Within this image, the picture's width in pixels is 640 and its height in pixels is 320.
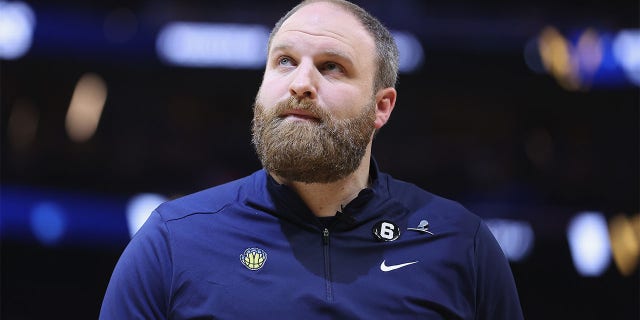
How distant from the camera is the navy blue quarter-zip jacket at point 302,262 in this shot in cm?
232

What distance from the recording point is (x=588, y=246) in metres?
7.29

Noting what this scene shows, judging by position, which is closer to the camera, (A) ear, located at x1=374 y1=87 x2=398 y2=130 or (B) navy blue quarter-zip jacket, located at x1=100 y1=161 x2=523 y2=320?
(B) navy blue quarter-zip jacket, located at x1=100 y1=161 x2=523 y2=320

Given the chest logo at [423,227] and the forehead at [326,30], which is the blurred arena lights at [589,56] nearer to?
the forehead at [326,30]

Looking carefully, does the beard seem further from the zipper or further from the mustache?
the zipper

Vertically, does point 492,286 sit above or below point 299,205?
below

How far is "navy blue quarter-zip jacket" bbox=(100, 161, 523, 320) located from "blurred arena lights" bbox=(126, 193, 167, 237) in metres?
4.67

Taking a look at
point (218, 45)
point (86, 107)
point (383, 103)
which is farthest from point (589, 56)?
point (383, 103)

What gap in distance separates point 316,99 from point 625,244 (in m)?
5.56

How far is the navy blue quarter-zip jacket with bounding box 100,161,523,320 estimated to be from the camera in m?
2.32

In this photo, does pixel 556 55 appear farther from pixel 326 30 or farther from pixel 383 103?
pixel 326 30

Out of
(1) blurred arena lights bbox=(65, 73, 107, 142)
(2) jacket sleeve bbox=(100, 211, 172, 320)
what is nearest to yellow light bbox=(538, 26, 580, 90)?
(1) blurred arena lights bbox=(65, 73, 107, 142)

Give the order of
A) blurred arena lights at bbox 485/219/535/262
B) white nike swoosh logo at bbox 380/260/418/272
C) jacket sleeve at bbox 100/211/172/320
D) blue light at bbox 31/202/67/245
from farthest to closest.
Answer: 1. blue light at bbox 31/202/67/245
2. blurred arena lights at bbox 485/219/535/262
3. white nike swoosh logo at bbox 380/260/418/272
4. jacket sleeve at bbox 100/211/172/320

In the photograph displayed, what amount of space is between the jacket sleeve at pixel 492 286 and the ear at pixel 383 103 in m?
0.48

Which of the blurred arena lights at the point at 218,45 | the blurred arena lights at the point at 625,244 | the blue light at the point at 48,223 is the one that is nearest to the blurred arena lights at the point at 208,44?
the blurred arena lights at the point at 218,45
